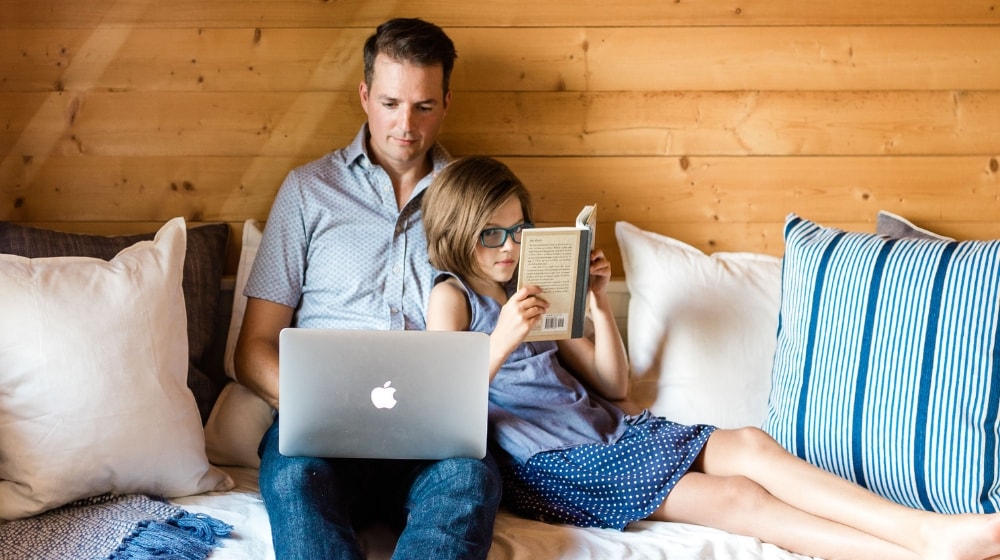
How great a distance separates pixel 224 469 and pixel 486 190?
74 centimetres

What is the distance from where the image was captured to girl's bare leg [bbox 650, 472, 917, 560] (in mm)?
1415

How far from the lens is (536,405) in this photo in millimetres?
1694

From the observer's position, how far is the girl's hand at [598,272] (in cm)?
172

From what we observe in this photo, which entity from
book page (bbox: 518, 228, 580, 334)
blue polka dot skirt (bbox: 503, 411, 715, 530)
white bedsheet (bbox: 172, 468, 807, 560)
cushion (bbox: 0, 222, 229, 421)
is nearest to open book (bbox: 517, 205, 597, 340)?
book page (bbox: 518, 228, 580, 334)

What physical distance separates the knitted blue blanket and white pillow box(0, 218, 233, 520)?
1.1 inches

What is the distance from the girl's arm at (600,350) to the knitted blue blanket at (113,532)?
2.36 ft

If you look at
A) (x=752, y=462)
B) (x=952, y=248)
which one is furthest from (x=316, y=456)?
(x=952, y=248)

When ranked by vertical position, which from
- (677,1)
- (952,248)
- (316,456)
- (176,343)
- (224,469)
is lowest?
(224,469)

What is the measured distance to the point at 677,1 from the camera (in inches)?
78.7

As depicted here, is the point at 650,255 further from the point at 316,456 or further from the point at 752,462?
the point at 316,456

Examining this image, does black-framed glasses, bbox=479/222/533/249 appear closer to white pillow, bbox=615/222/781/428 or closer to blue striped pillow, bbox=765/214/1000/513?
white pillow, bbox=615/222/781/428

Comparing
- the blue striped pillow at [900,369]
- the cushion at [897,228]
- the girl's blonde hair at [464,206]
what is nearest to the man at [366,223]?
the girl's blonde hair at [464,206]

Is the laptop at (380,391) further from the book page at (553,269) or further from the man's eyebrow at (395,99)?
the man's eyebrow at (395,99)

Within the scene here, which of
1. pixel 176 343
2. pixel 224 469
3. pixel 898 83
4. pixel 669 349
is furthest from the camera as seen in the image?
pixel 898 83
